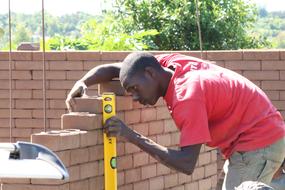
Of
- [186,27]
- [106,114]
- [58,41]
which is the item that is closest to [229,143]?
[106,114]

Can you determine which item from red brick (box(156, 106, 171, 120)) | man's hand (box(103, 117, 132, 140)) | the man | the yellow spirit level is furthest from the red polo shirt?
red brick (box(156, 106, 171, 120))

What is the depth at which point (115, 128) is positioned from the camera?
17.8 feet

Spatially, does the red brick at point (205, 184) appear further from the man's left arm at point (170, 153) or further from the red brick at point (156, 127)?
the man's left arm at point (170, 153)

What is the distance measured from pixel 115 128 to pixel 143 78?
1.51 feet

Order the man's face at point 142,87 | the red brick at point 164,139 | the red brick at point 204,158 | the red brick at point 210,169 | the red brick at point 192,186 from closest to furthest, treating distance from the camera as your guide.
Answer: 1. the man's face at point 142,87
2. the red brick at point 164,139
3. the red brick at point 192,186
4. the red brick at point 204,158
5. the red brick at point 210,169

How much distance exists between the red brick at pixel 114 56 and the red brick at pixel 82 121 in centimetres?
256

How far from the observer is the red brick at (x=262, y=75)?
850 centimetres

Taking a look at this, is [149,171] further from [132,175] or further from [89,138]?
[89,138]

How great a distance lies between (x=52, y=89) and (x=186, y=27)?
16.7ft

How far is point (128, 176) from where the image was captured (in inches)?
240

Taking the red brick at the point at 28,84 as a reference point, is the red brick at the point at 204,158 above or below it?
below

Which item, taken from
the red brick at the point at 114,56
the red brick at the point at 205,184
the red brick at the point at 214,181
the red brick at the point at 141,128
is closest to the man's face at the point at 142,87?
the red brick at the point at 141,128

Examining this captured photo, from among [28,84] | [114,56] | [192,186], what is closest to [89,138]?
[192,186]

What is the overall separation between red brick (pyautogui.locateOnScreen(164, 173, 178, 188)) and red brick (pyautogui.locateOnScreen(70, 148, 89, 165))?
3.88 feet
